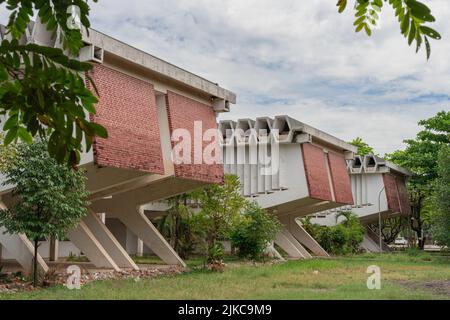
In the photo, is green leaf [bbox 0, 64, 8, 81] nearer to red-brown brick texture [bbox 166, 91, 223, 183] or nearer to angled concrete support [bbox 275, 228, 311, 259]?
red-brown brick texture [bbox 166, 91, 223, 183]

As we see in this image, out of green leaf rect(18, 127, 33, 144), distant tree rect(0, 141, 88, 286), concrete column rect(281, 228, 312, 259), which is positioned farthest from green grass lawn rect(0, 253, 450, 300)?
concrete column rect(281, 228, 312, 259)

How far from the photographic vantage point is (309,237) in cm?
3525

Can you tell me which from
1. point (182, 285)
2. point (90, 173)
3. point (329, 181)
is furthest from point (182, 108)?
point (329, 181)

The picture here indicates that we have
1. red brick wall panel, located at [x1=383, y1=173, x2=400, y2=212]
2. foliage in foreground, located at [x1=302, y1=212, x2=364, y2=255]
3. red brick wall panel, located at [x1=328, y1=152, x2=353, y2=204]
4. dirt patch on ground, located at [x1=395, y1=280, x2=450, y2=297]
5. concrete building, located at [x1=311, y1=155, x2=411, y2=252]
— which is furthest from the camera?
red brick wall panel, located at [x1=383, y1=173, x2=400, y2=212]

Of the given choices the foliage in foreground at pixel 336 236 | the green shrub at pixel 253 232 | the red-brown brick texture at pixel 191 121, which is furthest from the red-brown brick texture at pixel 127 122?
the foliage in foreground at pixel 336 236

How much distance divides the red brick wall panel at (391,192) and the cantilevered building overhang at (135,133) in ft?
75.5

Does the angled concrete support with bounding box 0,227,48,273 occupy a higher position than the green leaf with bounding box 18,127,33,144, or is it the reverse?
the green leaf with bounding box 18,127,33,144

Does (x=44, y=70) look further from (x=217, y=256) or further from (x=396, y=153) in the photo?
(x=396, y=153)

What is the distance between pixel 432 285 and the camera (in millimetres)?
16359

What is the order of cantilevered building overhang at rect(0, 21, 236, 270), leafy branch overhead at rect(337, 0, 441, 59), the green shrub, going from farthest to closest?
the green shrub → cantilevered building overhang at rect(0, 21, 236, 270) → leafy branch overhead at rect(337, 0, 441, 59)

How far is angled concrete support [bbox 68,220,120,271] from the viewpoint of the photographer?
Answer: 719 inches

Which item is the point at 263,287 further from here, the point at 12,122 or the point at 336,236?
the point at 336,236

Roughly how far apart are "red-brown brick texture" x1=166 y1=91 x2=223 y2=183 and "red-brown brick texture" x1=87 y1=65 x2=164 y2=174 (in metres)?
1.00
